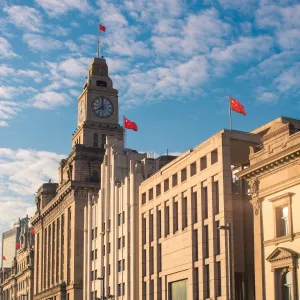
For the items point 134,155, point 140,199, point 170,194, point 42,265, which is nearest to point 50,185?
point 42,265

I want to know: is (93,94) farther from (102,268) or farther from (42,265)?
(102,268)

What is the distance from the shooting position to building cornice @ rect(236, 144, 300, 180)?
5494cm

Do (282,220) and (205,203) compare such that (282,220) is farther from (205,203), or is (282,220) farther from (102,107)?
(102,107)

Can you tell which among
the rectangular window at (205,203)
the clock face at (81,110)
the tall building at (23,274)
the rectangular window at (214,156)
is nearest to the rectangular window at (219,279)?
the rectangular window at (205,203)

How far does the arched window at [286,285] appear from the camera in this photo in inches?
2184

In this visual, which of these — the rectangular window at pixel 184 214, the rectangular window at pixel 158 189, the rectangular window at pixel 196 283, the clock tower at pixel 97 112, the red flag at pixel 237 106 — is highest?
the clock tower at pixel 97 112

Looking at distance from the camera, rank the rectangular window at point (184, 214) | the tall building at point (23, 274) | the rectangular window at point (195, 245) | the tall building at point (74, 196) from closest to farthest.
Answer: the rectangular window at point (195, 245)
the rectangular window at point (184, 214)
the tall building at point (74, 196)
the tall building at point (23, 274)

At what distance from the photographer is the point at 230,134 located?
232 feet

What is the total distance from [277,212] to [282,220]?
2.54ft

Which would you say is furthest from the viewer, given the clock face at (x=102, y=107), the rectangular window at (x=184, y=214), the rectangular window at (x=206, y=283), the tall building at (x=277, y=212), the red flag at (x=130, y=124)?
the clock face at (x=102, y=107)

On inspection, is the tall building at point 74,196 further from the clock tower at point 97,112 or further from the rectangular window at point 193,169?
the rectangular window at point 193,169

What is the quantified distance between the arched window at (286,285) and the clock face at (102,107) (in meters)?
83.0

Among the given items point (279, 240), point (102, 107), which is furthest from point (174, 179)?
point (102, 107)

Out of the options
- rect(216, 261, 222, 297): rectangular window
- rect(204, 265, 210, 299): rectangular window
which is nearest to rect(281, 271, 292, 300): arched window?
rect(216, 261, 222, 297): rectangular window
